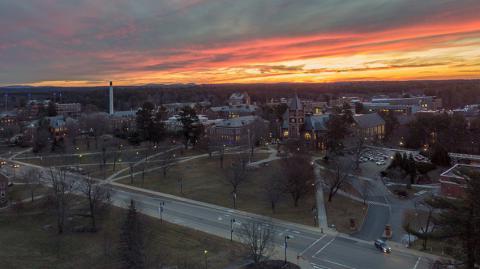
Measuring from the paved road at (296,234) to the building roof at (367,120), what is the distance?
60368 mm

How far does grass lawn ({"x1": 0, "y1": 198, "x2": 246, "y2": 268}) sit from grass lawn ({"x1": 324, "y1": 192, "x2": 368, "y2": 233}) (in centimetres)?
1245

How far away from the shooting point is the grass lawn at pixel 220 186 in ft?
160

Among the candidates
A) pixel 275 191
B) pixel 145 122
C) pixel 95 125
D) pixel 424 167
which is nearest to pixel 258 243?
pixel 275 191

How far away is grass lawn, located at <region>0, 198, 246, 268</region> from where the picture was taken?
33562 mm

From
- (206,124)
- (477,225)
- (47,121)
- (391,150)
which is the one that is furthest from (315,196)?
(47,121)

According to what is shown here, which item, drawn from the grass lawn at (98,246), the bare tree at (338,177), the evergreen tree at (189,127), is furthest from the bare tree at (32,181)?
the bare tree at (338,177)

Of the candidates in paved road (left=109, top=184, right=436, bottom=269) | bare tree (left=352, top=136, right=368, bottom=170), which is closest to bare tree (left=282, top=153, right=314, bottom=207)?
paved road (left=109, top=184, right=436, bottom=269)

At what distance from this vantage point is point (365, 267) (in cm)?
3291

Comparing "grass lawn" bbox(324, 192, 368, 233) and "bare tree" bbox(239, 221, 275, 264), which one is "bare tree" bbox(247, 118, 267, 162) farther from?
"bare tree" bbox(239, 221, 275, 264)

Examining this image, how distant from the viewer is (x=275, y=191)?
160ft

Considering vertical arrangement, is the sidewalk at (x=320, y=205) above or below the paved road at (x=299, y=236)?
above

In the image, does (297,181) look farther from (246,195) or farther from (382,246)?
(382,246)

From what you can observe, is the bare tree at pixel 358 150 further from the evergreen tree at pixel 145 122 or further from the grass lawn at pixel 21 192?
the grass lawn at pixel 21 192

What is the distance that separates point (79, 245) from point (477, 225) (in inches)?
1300
